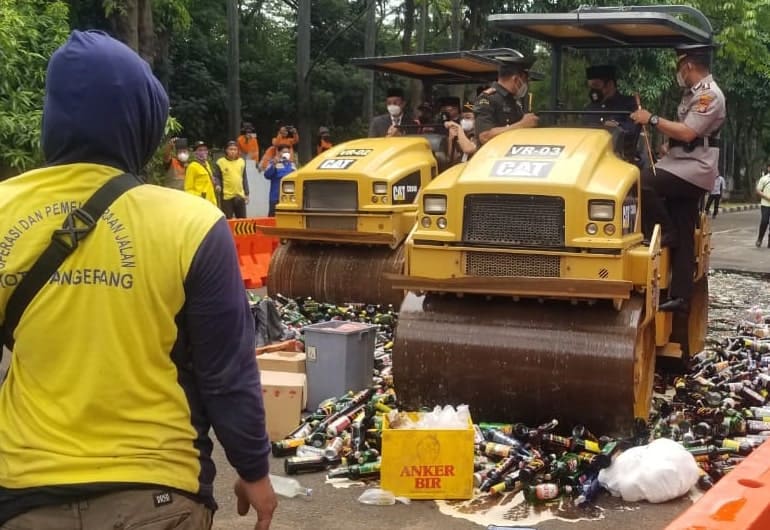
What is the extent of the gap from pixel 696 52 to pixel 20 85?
368 inches

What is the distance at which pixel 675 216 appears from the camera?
7203 millimetres

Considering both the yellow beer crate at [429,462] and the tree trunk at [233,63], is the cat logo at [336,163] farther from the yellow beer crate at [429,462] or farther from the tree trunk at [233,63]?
the tree trunk at [233,63]

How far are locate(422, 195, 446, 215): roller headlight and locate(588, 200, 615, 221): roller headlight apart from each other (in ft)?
3.04

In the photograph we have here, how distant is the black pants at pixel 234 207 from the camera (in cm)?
1592

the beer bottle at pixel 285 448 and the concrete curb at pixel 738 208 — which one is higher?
the concrete curb at pixel 738 208

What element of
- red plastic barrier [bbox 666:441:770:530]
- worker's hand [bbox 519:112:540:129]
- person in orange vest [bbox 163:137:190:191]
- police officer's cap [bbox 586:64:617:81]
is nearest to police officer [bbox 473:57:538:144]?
worker's hand [bbox 519:112:540:129]

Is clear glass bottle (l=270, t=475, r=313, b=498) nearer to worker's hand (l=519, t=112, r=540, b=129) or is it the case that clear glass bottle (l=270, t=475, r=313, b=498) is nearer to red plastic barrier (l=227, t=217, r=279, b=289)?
worker's hand (l=519, t=112, r=540, b=129)

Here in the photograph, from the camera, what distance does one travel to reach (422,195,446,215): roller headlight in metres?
6.16

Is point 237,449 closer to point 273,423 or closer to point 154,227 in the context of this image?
point 154,227

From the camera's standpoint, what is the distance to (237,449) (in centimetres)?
231

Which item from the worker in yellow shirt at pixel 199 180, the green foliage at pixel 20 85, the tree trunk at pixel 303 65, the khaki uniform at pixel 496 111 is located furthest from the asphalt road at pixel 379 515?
the tree trunk at pixel 303 65

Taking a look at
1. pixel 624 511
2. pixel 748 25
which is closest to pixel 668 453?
pixel 624 511

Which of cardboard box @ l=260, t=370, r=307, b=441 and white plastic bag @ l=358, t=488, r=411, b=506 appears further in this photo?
cardboard box @ l=260, t=370, r=307, b=441

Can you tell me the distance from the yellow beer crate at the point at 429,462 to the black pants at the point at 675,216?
2.65 meters
